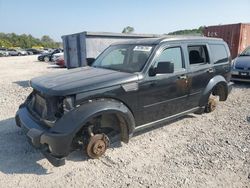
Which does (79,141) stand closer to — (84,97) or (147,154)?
(84,97)

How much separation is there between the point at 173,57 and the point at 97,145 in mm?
2228

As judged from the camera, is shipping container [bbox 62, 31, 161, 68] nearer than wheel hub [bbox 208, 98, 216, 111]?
No

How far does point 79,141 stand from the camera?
12.4 feet

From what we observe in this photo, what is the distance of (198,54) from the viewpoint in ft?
17.6

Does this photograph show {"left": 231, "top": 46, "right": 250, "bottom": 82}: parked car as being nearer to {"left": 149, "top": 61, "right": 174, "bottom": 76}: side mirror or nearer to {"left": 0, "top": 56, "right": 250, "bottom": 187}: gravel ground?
{"left": 0, "top": 56, "right": 250, "bottom": 187}: gravel ground

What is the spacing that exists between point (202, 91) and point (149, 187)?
287cm

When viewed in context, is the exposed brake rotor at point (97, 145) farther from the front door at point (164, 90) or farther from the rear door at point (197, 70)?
the rear door at point (197, 70)

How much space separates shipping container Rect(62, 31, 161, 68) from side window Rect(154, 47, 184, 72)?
632 centimetres

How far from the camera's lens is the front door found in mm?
4219

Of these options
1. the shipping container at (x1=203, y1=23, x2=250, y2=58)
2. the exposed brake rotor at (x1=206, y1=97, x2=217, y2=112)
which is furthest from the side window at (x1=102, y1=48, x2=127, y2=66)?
the shipping container at (x1=203, y1=23, x2=250, y2=58)

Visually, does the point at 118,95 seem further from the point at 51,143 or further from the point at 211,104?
the point at 211,104

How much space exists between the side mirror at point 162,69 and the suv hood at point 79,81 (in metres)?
0.38

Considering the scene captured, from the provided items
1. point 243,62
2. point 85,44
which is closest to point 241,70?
point 243,62

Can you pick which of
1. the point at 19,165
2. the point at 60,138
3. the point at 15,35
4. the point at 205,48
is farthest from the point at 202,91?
the point at 15,35
